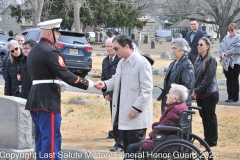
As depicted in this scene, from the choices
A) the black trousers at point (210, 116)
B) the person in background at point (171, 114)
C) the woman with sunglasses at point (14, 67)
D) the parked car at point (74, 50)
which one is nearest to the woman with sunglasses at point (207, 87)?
the black trousers at point (210, 116)

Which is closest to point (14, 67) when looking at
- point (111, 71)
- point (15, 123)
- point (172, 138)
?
point (15, 123)

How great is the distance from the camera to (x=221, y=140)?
9.06m

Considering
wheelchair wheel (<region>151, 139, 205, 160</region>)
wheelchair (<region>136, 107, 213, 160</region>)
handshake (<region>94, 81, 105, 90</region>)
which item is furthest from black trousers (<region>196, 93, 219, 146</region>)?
wheelchair wheel (<region>151, 139, 205, 160</region>)

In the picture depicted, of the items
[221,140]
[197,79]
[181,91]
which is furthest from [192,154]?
[221,140]

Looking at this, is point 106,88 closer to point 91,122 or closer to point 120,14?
point 91,122

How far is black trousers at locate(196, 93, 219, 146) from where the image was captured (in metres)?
8.41

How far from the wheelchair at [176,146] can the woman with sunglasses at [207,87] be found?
1.99 meters

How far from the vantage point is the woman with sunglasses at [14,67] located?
28.2 feet

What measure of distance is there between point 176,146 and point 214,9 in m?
41.5

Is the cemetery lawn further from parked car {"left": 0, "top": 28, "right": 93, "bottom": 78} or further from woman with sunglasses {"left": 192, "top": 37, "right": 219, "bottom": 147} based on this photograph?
parked car {"left": 0, "top": 28, "right": 93, "bottom": 78}

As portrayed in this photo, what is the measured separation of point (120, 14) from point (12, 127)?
4850 cm

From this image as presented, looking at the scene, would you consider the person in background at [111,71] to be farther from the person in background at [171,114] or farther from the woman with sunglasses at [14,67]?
the person in background at [171,114]

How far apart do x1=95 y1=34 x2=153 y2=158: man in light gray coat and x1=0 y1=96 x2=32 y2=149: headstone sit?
1543 mm

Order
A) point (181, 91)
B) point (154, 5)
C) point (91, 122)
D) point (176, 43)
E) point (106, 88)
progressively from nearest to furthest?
point (181, 91)
point (106, 88)
point (176, 43)
point (91, 122)
point (154, 5)
